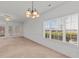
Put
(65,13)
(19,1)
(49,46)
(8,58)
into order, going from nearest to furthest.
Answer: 1. (8,58)
2. (19,1)
3. (65,13)
4. (49,46)

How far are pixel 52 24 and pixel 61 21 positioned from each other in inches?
49.8

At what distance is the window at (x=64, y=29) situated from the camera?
537 centimetres

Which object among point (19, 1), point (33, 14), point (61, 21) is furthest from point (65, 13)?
point (19, 1)

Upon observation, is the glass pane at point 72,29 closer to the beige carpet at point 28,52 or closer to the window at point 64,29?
the window at point 64,29

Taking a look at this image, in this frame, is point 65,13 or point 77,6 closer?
point 77,6

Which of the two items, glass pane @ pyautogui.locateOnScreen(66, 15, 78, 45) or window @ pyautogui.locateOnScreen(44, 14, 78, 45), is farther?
window @ pyautogui.locateOnScreen(44, 14, 78, 45)

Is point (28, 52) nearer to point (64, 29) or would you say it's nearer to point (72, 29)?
point (64, 29)

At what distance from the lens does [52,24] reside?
25.5 feet

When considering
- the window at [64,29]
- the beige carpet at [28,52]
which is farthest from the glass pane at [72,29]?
the beige carpet at [28,52]

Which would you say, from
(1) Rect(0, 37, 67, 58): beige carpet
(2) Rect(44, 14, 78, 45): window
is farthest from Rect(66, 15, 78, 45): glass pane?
(1) Rect(0, 37, 67, 58): beige carpet

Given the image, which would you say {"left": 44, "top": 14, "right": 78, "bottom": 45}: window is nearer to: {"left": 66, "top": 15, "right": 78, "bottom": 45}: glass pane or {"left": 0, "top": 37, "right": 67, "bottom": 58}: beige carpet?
{"left": 66, "top": 15, "right": 78, "bottom": 45}: glass pane

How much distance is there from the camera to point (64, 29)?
6.27 metres

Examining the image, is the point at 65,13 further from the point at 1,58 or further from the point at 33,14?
the point at 1,58

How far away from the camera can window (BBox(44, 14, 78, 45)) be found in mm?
5373
